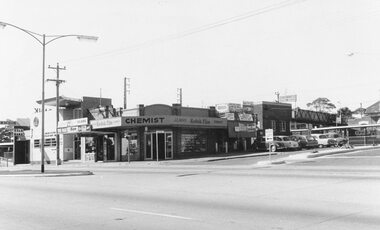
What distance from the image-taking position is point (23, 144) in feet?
197

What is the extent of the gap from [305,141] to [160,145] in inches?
652

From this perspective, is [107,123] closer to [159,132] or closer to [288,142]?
[159,132]

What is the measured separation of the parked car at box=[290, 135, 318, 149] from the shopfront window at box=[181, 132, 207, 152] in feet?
30.5

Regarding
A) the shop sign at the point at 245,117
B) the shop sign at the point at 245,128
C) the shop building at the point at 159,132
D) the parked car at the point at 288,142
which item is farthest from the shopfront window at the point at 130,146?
the parked car at the point at 288,142

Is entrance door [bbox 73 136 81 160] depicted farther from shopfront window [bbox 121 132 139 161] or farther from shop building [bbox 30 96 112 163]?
shopfront window [bbox 121 132 139 161]

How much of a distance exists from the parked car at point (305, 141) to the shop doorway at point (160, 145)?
13.3m

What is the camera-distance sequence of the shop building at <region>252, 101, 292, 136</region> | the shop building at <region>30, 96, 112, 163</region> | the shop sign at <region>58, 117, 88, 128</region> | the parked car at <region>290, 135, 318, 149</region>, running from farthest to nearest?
the shop building at <region>252, 101, 292, 136</region>
the shop building at <region>30, 96, 112, 163</region>
the parked car at <region>290, 135, 318, 149</region>
the shop sign at <region>58, 117, 88, 128</region>

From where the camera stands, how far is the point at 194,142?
43.9m

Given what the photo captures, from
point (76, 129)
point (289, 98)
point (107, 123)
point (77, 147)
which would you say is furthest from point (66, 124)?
point (289, 98)

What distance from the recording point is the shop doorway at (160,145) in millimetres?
41812

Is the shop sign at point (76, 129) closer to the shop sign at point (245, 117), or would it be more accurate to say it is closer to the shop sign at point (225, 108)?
the shop sign at point (225, 108)

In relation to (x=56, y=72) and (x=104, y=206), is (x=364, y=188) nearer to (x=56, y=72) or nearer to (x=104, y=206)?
(x=104, y=206)

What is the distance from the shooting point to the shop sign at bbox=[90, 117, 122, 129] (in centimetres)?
4036

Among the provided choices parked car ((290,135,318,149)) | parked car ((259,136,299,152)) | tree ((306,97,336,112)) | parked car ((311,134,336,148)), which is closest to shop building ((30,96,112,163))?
parked car ((259,136,299,152))
